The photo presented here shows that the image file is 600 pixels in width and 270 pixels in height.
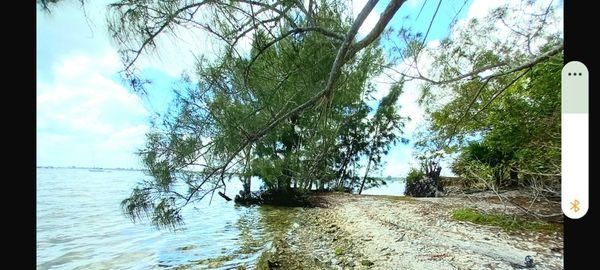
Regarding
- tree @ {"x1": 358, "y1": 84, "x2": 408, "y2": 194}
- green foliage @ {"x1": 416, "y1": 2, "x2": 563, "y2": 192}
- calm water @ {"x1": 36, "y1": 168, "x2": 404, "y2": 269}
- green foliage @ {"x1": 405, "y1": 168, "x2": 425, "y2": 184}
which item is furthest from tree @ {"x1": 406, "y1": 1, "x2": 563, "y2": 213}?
tree @ {"x1": 358, "y1": 84, "x2": 408, "y2": 194}

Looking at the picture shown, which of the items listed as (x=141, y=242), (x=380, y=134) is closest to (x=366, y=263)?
(x=141, y=242)

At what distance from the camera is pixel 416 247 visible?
10.1ft

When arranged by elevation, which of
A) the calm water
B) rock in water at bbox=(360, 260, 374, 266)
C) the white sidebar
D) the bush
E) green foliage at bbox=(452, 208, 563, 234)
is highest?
the white sidebar

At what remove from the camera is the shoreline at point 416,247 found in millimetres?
2521

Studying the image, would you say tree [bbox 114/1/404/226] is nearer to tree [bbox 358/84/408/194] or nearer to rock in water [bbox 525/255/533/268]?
rock in water [bbox 525/255/533/268]

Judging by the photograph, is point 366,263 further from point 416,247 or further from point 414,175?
point 414,175

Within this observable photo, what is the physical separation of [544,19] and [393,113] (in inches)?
404

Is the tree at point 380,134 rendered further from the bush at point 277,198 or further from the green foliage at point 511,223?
the green foliage at point 511,223

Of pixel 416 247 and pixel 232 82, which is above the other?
pixel 232 82

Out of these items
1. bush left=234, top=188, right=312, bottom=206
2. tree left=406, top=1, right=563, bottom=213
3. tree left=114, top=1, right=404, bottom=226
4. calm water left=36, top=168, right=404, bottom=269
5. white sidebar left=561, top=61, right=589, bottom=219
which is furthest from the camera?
bush left=234, top=188, right=312, bottom=206

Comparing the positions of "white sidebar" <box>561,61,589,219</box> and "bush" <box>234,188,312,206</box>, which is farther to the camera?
"bush" <box>234,188,312,206</box>

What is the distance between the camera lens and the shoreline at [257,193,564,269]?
2521 mm

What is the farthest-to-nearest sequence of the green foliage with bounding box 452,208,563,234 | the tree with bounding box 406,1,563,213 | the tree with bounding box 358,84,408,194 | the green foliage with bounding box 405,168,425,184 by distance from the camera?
1. the tree with bounding box 358,84,408,194
2. the green foliage with bounding box 405,168,425,184
3. the green foliage with bounding box 452,208,563,234
4. the tree with bounding box 406,1,563,213
